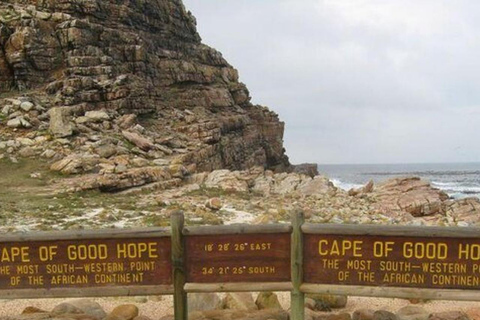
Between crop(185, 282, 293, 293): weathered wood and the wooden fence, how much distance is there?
12mm

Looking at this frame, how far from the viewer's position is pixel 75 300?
7.84 meters

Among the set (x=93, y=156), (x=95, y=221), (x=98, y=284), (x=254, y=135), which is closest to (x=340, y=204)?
(x=95, y=221)

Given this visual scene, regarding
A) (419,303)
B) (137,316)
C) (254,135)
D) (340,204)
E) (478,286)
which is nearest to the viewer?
(478,286)

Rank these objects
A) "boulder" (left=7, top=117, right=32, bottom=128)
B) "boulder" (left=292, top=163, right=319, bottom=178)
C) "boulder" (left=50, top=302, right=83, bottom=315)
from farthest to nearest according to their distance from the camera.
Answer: "boulder" (left=292, top=163, right=319, bottom=178)
"boulder" (left=7, top=117, right=32, bottom=128)
"boulder" (left=50, top=302, right=83, bottom=315)

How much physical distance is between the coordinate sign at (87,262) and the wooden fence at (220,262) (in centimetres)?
1

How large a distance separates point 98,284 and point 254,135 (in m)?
45.8

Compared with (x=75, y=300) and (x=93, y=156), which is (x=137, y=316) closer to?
(x=75, y=300)

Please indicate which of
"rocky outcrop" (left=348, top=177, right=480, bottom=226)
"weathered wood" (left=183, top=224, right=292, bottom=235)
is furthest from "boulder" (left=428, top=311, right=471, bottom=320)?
"rocky outcrop" (left=348, top=177, right=480, bottom=226)

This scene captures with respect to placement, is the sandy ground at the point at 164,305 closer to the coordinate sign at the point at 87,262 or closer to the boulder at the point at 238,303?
the boulder at the point at 238,303

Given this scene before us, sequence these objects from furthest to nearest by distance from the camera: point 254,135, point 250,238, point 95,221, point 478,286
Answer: point 254,135, point 95,221, point 250,238, point 478,286

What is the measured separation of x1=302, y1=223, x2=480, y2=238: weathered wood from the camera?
4.97 meters

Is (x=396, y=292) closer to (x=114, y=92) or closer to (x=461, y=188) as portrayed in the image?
(x=114, y=92)

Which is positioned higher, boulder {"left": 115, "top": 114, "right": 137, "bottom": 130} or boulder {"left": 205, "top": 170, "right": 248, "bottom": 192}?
boulder {"left": 115, "top": 114, "right": 137, "bottom": 130}

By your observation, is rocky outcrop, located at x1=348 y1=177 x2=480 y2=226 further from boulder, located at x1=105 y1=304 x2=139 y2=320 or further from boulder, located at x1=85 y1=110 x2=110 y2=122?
boulder, located at x1=85 y1=110 x2=110 y2=122
